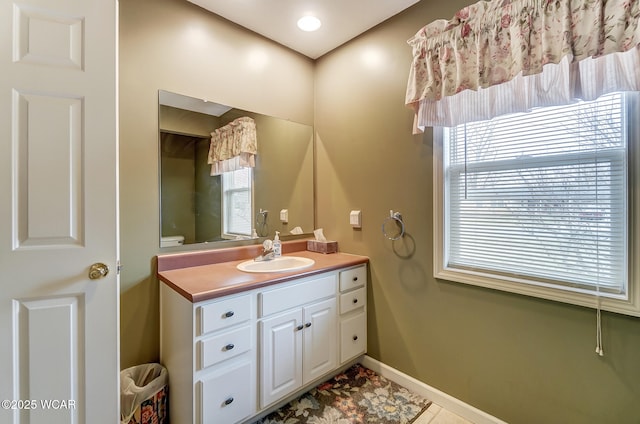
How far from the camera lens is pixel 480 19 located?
4.71ft

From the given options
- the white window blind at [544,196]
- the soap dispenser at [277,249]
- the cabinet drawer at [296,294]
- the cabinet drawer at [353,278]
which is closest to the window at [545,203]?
the white window blind at [544,196]

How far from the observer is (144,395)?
142 cm

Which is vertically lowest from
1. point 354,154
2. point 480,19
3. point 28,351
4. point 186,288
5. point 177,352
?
point 177,352

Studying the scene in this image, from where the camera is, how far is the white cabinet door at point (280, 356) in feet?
5.09

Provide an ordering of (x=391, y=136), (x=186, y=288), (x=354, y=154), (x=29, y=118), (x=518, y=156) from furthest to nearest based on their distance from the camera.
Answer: (x=354, y=154)
(x=391, y=136)
(x=518, y=156)
(x=186, y=288)
(x=29, y=118)

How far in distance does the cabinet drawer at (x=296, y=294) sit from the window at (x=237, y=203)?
67 centimetres

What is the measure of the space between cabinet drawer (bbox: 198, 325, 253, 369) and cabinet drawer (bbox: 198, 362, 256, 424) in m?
0.08

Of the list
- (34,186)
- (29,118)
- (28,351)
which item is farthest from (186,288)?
(29,118)

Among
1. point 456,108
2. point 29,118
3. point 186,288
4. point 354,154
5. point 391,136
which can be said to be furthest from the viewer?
point 354,154

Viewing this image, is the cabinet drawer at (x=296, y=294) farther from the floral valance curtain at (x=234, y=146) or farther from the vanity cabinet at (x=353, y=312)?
the floral valance curtain at (x=234, y=146)

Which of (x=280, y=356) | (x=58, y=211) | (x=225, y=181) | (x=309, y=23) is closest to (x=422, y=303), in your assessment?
(x=280, y=356)

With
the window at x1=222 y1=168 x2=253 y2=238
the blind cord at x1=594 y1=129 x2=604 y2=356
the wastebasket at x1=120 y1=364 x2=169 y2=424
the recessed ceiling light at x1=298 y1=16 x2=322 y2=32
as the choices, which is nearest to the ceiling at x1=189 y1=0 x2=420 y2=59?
the recessed ceiling light at x1=298 y1=16 x2=322 y2=32

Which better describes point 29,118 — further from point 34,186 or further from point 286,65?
point 286,65

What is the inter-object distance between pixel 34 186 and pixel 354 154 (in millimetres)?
1813
